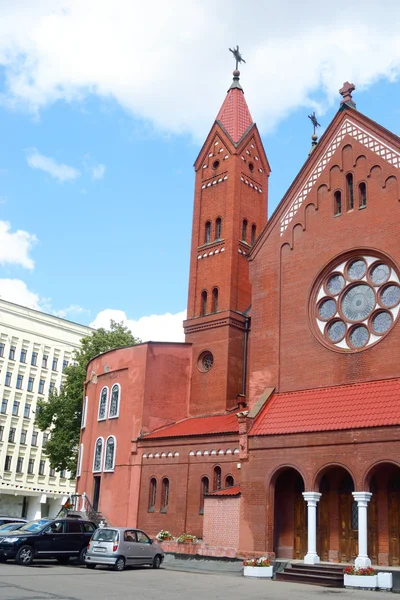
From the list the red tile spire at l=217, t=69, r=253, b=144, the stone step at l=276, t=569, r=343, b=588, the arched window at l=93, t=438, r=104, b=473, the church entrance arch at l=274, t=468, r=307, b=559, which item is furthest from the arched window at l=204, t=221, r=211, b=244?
the stone step at l=276, t=569, r=343, b=588

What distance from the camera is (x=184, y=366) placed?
3628cm

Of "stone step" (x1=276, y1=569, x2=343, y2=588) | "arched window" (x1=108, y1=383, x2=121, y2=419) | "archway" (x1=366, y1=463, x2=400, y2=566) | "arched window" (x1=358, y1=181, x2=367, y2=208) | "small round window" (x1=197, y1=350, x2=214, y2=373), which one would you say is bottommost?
"stone step" (x1=276, y1=569, x2=343, y2=588)

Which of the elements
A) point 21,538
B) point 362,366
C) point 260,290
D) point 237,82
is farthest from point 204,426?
point 237,82

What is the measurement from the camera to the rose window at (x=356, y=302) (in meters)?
25.6

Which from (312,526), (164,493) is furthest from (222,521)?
(164,493)

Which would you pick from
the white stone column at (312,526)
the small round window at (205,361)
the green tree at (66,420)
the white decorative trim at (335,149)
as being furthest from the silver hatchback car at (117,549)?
the green tree at (66,420)

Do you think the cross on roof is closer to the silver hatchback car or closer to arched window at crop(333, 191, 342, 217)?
arched window at crop(333, 191, 342, 217)

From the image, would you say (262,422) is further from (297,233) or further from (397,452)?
(297,233)

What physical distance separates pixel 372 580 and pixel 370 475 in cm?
353

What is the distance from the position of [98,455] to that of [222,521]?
12577 millimetres

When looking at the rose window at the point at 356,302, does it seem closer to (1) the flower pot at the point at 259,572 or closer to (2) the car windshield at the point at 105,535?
(1) the flower pot at the point at 259,572

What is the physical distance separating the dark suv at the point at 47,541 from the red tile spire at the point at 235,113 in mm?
24528

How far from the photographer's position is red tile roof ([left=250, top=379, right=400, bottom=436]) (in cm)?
2249

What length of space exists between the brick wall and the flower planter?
20.8 feet
